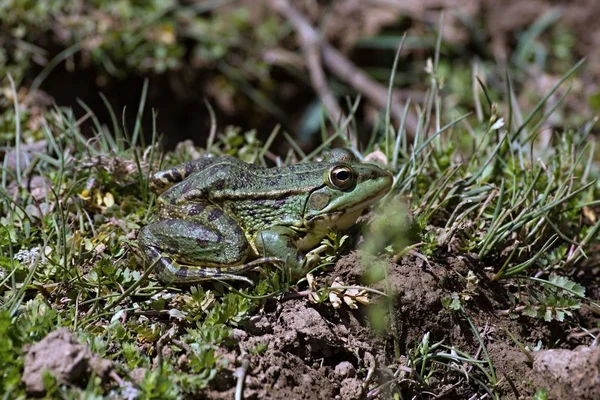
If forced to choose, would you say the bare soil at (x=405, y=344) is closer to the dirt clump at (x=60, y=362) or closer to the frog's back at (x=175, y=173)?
the dirt clump at (x=60, y=362)


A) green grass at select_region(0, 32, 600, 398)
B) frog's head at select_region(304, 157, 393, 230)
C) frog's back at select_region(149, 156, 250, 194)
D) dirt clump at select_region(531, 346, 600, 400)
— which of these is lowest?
dirt clump at select_region(531, 346, 600, 400)

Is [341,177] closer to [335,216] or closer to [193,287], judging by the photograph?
[335,216]

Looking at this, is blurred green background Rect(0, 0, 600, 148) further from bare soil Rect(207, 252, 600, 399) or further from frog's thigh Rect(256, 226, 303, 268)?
frog's thigh Rect(256, 226, 303, 268)

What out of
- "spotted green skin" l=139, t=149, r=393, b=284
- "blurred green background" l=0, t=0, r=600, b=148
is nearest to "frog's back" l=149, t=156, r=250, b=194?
"spotted green skin" l=139, t=149, r=393, b=284

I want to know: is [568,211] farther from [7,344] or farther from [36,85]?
[36,85]

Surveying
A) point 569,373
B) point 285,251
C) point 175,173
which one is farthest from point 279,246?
point 569,373

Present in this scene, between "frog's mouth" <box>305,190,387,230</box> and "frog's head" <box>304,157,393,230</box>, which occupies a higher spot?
"frog's head" <box>304,157,393,230</box>

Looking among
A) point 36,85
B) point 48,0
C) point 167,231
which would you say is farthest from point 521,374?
point 48,0
